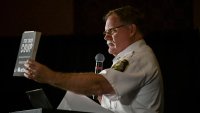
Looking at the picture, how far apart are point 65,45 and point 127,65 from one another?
5.85 feet

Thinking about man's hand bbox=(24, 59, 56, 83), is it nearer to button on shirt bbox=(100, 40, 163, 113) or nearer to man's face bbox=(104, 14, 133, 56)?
button on shirt bbox=(100, 40, 163, 113)

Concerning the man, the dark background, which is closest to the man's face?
the man

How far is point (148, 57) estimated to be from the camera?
5.56 feet

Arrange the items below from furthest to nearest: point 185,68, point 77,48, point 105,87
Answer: point 77,48, point 185,68, point 105,87

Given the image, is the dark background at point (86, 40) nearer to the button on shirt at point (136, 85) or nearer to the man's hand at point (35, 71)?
the button on shirt at point (136, 85)

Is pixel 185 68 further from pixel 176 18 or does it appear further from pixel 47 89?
pixel 47 89

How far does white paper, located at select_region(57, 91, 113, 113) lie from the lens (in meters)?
1.46

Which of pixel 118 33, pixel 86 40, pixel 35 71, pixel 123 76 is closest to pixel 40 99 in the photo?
pixel 35 71

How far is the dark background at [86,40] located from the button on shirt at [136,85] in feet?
4.52

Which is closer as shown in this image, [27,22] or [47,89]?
[47,89]

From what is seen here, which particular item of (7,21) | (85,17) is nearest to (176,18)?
(85,17)

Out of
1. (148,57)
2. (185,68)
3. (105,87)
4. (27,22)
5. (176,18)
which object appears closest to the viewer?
(105,87)

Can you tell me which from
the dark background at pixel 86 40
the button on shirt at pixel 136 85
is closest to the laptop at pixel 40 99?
the button on shirt at pixel 136 85

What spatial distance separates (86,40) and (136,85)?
1754mm
